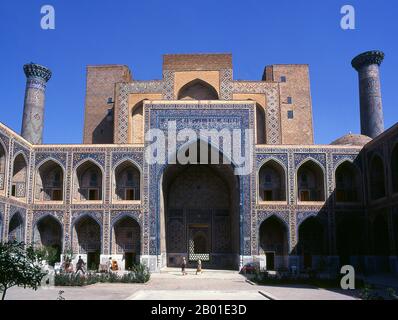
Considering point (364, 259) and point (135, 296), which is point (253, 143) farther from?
point (135, 296)

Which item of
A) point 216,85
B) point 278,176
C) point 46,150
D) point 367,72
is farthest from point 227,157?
point 367,72

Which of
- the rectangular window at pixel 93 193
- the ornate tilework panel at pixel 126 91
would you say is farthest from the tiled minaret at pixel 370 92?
the rectangular window at pixel 93 193

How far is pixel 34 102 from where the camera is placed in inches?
1141

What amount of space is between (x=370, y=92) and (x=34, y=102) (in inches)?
792

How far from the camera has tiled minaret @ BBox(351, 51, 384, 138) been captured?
2917 cm

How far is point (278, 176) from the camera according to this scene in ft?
85.6

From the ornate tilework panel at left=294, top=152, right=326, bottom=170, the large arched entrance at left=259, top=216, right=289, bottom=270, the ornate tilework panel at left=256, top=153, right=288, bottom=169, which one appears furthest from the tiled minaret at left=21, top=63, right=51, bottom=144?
the ornate tilework panel at left=294, top=152, right=326, bottom=170

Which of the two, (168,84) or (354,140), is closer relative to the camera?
(354,140)

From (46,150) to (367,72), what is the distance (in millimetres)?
19431

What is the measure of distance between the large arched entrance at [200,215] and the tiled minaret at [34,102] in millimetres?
8465

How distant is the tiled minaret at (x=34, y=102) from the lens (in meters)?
28.4

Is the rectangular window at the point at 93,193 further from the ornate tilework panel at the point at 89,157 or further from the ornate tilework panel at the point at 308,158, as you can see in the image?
the ornate tilework panel at the point at 308,158

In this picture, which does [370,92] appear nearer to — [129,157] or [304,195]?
[304,195]

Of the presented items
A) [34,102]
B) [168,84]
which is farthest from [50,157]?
[168,84]
